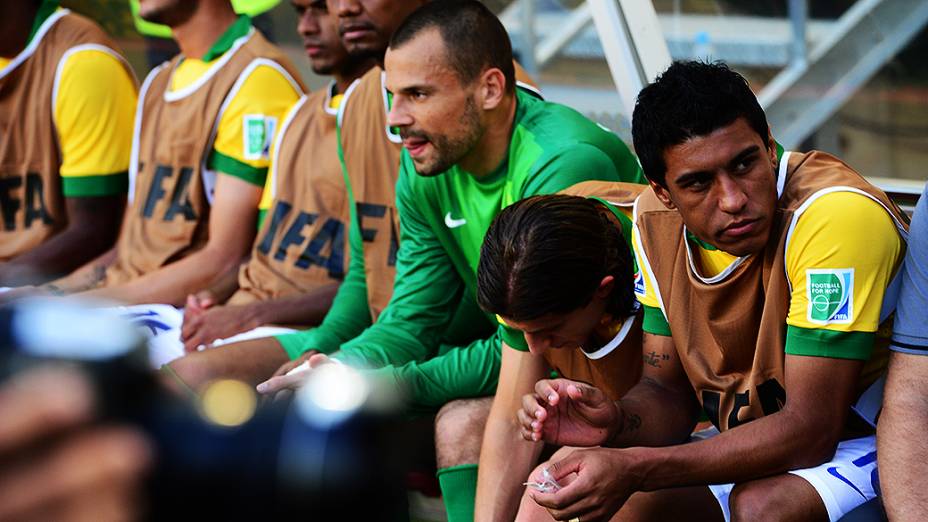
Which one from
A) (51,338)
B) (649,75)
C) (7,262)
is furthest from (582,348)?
(7,262)

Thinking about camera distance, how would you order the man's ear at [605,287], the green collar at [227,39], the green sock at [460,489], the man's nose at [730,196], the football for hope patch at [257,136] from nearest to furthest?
the man's nose at [730,196] < the man's ear at [605,287] < the green sock at [460,489] < the football for hope patch at [257,136] < the green collar at [227,39]

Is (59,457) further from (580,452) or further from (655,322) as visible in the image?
(655,322)

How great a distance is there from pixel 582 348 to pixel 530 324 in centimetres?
27

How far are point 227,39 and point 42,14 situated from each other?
93 centimetres

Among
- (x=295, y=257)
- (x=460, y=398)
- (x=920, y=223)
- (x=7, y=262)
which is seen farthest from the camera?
(x=7, y=262)

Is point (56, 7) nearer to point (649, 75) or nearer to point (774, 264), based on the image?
point (649, 75)

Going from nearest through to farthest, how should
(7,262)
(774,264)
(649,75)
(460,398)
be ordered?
(774,264) → (460,398) → (649,75) → (7,262)

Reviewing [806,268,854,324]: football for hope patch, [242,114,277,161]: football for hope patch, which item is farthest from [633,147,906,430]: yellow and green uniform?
[242,114,277,161]: football for hope patch

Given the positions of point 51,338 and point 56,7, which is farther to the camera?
point 56,7

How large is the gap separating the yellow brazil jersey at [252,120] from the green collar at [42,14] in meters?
0.89

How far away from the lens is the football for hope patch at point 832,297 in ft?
7.37

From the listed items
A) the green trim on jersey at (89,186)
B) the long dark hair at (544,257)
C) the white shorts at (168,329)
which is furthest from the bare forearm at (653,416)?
the green trim on jersey at (89,186)

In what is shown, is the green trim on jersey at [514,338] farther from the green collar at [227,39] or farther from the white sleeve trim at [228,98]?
the green collar at [227,39]

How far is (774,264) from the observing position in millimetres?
2373
